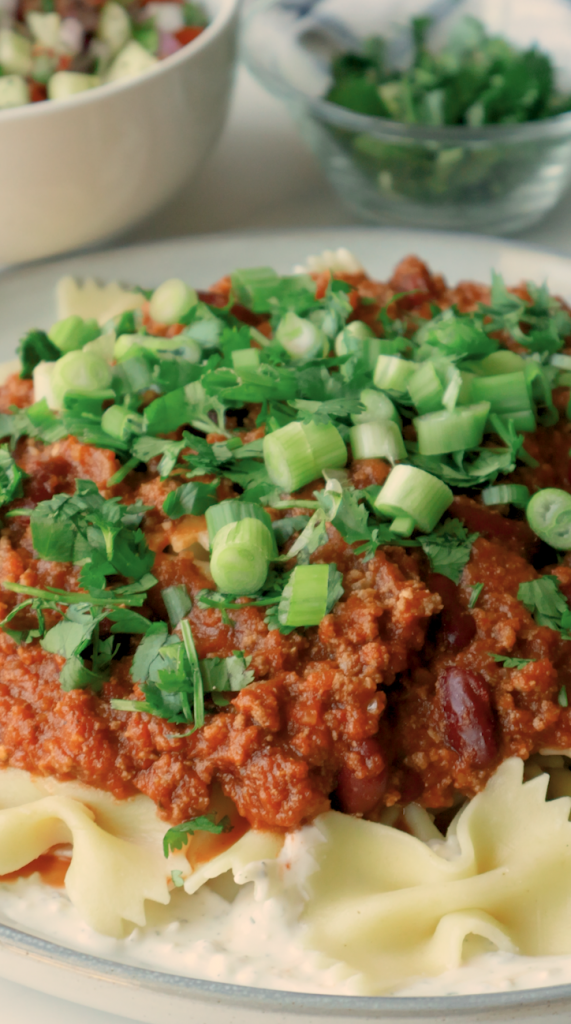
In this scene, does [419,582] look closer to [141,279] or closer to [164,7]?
[141,279]

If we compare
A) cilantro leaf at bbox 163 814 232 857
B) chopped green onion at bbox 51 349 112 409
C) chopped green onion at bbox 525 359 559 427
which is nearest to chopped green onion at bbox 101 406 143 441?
chopped green onion at bbox 51 349 112 409

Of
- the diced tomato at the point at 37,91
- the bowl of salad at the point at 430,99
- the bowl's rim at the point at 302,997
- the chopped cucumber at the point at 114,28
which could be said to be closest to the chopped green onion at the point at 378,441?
the bowl's rim at the point at 302,997

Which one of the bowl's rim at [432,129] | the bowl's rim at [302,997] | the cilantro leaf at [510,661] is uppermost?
the bowl's rim at [432,129]

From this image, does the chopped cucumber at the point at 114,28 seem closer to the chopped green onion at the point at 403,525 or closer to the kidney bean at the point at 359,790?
the chopped green onion at the point at 403,525

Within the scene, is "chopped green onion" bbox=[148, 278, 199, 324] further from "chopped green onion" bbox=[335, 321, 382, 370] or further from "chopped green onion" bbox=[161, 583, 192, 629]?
"chopped green onion" bbox=[161, 583, 192, 629]

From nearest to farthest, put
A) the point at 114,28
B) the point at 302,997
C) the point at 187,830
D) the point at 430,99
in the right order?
the point at 302,997, the point at 187,830, the point at 114,28, the point at 430,99

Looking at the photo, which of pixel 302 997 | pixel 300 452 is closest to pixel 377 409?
pixel 300 452

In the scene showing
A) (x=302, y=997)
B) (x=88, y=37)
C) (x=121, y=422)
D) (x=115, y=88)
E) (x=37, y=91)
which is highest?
(x=115, y=88)

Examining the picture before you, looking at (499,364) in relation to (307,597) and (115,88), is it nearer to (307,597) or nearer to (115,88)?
(307,597)
